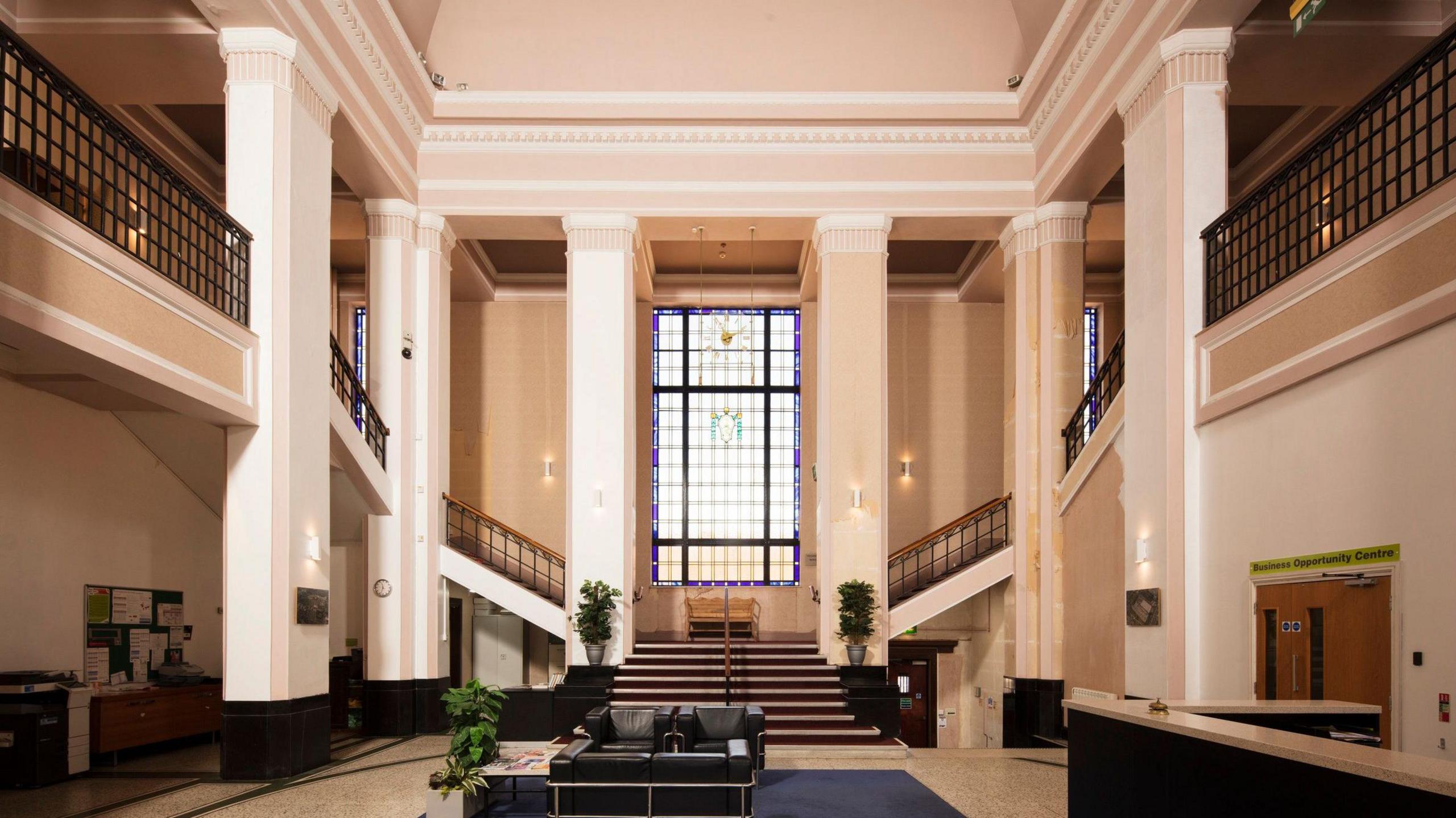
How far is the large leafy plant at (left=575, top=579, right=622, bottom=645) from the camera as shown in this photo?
13.8 m

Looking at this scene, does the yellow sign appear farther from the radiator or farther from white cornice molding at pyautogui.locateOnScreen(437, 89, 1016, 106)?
white cornice molding at pyautogui.locateOnScreen(437, 89, 1016, 106)

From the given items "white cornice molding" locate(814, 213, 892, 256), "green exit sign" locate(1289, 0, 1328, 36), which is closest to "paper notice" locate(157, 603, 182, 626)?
"white cornice molding" locate(814, 213, 892, 256)

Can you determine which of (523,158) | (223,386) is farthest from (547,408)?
(223,386)

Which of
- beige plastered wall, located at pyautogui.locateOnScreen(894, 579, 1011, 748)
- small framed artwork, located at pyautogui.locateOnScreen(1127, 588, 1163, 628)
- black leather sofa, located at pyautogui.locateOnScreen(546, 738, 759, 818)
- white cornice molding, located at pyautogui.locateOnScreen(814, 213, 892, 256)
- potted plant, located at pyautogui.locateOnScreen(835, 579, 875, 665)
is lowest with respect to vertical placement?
beige plastered wall, located at pyautogui.locateOnScreen(894, 579, 1011, 748)

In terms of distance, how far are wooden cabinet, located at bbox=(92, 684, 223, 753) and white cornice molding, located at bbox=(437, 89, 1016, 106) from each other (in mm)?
7816

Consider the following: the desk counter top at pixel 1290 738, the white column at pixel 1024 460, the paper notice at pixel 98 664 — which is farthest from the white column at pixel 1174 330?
the paper notice at pixel 98 664

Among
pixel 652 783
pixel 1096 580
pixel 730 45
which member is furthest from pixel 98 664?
pixel 1096 580

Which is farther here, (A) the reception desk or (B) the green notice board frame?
(B) the green notice board frame

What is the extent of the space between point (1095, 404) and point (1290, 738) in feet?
29.1

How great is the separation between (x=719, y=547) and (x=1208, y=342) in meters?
10.6

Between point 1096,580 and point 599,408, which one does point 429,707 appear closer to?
point 599,408

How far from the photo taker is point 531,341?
19062mm

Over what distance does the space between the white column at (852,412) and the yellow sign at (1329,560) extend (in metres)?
6.18

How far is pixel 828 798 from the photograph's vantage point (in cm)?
930
